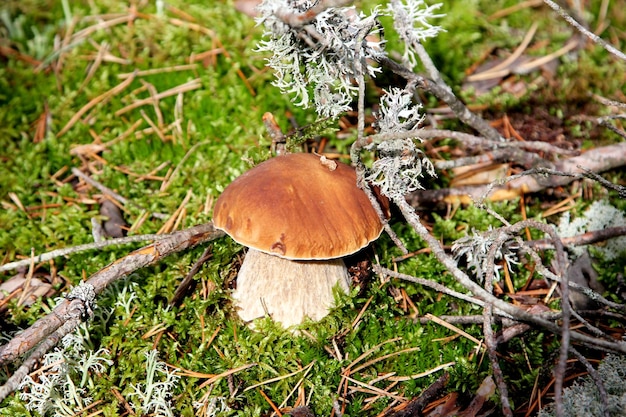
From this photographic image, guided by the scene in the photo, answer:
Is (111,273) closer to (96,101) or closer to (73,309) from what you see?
(73,309)

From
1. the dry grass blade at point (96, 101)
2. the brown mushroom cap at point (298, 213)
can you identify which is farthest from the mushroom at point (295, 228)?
the dry grass blade at point (96, 101)

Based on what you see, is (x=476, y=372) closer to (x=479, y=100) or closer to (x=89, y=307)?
(x=89, y=307)

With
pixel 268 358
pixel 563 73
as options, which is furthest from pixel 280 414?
pixel 563 73

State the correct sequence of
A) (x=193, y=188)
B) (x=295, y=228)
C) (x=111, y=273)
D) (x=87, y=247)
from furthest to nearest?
(x=193, y=188)
(x=87, y=247)
(x=111, y=273)
(x=295, y=228)

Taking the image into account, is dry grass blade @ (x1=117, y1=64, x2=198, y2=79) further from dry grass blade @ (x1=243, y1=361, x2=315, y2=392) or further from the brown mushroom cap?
dry grass blade @ (x1=243, y1=361, x2=315, y2=392)

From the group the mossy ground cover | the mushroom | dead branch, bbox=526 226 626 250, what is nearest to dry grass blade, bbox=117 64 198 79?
the mossy ground cover

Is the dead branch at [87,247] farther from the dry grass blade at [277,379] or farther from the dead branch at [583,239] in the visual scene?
the dead branch at [583,239]

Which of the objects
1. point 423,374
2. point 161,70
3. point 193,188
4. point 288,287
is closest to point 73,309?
point 288,287
